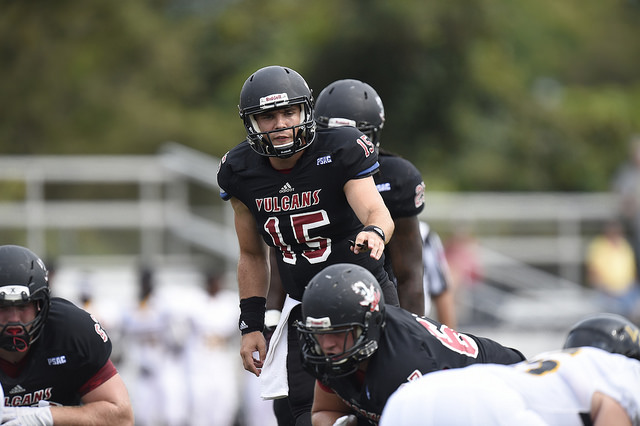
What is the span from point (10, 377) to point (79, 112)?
16.6m

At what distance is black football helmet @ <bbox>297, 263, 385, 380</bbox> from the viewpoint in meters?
4.84

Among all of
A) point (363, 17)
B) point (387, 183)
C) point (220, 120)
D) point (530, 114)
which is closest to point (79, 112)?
point (220, 120)

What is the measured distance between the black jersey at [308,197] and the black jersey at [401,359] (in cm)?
65

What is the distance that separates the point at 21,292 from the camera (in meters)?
5.43

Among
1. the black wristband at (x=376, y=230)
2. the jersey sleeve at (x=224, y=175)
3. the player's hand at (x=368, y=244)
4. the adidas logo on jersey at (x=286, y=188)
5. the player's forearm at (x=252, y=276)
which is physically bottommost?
the player's forearm at (x=252, y=276)

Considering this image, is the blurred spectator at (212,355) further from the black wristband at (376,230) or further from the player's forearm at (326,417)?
the black wristband at (376,230)

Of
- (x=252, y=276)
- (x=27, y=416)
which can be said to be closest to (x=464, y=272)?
(x=252, y=276)

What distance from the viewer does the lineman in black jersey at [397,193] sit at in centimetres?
630

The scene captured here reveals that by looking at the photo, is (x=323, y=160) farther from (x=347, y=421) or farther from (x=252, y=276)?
(x=347, y=421)

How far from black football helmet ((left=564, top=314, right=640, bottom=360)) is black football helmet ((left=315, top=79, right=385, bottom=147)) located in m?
1.74

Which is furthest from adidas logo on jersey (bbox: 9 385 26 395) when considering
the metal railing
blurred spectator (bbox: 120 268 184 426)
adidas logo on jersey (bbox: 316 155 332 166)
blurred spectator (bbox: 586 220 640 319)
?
blurred spectator (bbox: 586 220 640 319)

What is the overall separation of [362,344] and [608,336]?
119 centimetres

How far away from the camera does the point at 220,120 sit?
2381cm

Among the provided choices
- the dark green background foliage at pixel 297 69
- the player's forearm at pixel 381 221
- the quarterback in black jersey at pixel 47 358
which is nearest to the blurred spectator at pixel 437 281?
the player's forearm at pixel 381 221
